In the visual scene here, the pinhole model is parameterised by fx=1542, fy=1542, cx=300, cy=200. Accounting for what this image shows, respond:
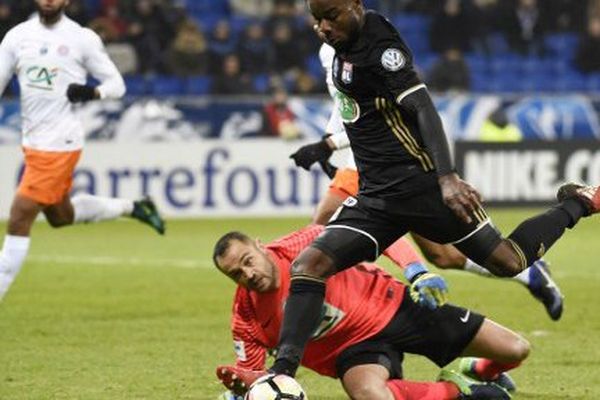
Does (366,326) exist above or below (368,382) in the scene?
above

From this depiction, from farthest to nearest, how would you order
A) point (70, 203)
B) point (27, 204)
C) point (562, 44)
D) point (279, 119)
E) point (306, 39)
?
point (562, 44) → point (306, 39) → point (279, 119) → point (70, 203) → point (27, 204)

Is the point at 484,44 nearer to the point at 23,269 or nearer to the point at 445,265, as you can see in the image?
the point at 23,269

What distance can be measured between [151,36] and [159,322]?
10.6m

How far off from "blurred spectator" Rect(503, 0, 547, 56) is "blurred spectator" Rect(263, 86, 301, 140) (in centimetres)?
545

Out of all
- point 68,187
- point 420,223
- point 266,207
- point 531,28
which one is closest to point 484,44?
point 531,28

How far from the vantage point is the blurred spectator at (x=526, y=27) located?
23.0 metres

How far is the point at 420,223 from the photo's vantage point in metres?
6.71

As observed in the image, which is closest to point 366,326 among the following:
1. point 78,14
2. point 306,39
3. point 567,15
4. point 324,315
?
point 324,315

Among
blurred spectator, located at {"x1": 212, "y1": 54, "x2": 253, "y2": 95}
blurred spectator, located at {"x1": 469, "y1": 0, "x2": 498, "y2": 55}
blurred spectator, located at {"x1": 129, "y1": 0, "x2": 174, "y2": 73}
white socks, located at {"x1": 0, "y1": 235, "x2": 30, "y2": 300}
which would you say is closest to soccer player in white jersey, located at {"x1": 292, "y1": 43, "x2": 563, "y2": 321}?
white socks, located at {"x1": 0, "y1": 235, "x2": 30, "y2": 300}

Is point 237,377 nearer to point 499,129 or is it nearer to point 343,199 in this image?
point 343,199

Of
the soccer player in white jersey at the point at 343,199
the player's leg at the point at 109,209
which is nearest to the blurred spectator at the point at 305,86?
the player's leg at the point at 109,209

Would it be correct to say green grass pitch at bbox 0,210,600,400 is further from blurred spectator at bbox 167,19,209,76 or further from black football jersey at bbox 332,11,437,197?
blurred spectator at bbox 167,19,209,76

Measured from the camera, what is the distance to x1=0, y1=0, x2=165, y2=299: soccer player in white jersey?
33.9 ft

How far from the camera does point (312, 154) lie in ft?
29.3
